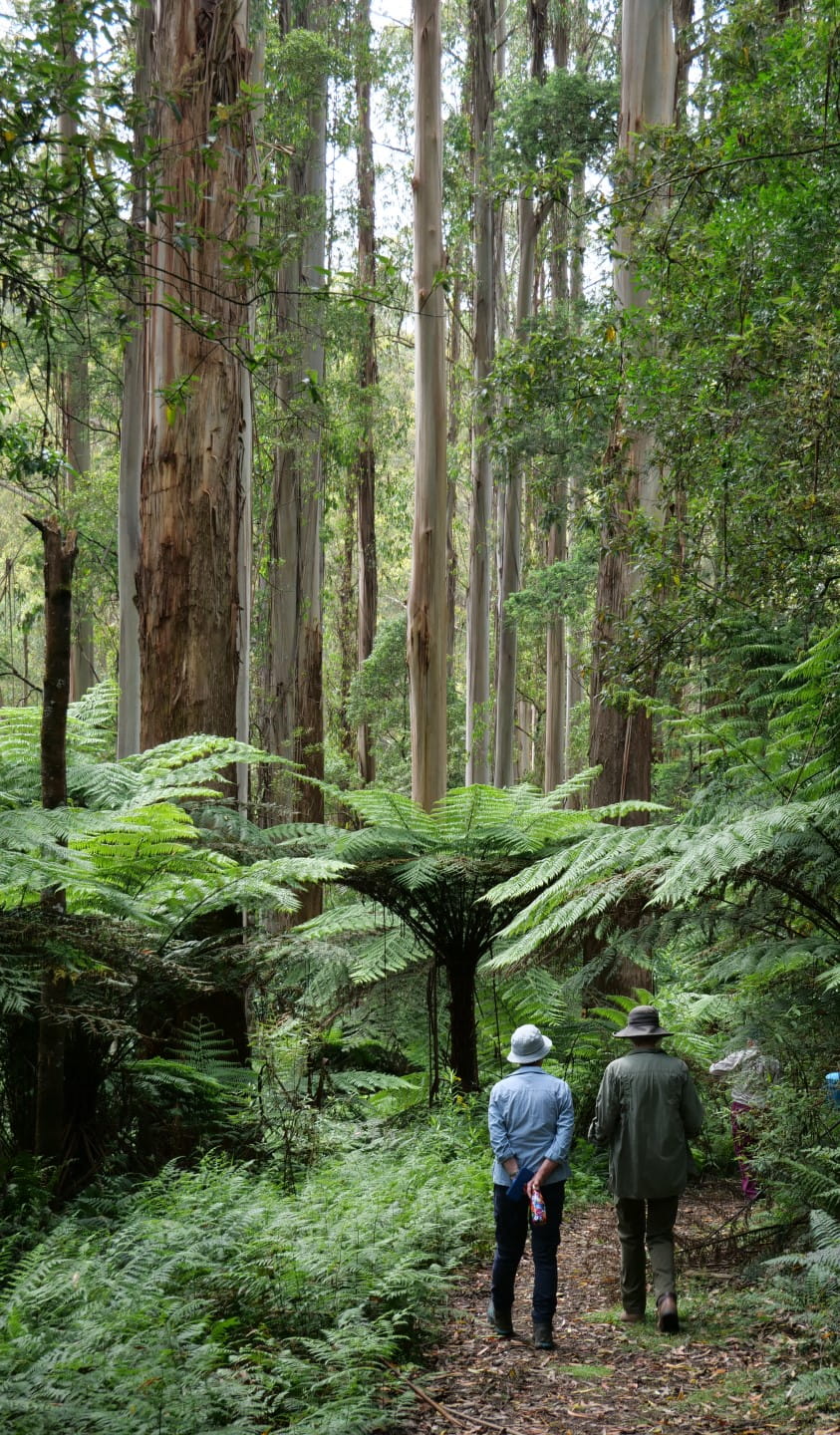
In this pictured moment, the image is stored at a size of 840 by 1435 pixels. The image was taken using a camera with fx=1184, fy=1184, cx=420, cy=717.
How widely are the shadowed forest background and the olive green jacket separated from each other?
0.43 metres

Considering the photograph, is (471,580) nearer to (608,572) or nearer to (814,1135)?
(608,572)

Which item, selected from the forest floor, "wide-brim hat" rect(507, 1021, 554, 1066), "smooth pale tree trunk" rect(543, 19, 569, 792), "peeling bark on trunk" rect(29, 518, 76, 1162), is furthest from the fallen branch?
"smooth pale tree trunk" rect(543, 19, 569, 792)

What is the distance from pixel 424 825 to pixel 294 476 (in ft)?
41.9

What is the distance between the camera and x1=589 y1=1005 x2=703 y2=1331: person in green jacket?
5316mm

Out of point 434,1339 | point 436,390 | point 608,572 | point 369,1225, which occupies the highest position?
point 436,390

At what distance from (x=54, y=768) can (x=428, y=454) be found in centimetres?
860

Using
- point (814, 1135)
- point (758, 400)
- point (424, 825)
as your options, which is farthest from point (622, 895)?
point (758, 400)

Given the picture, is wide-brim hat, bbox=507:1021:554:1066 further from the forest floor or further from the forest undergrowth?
the forest floor

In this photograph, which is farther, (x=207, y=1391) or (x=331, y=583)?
(x=331, y=583)

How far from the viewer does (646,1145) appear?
17.9 feet

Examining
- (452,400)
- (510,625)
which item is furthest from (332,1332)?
(452,400)

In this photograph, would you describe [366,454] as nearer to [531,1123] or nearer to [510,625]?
[510,625]

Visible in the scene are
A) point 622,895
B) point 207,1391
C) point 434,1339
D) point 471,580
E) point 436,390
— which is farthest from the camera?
point 471,580

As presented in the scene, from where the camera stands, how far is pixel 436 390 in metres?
12.9
